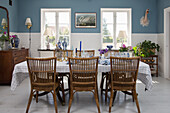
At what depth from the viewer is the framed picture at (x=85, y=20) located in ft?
22.2

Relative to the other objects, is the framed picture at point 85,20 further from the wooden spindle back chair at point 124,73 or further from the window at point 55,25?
the wooden spindle back chair at point 124,73

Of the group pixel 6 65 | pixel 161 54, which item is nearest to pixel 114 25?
pixel 161 54

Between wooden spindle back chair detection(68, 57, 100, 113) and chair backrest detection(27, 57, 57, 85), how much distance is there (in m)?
0.30

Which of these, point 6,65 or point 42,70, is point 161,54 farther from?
point 6,65

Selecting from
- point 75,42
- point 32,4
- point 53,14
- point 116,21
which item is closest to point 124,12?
point 116,21

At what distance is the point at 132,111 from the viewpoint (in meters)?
3.21

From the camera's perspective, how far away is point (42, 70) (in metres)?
3.01

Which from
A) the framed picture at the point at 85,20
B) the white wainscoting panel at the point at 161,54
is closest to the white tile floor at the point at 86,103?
the white wainscoting panel at the point at 161,54

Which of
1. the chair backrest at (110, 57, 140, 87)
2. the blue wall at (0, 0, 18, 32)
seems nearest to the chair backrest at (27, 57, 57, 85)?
the chair backrest at (110, 57, 140, 87)

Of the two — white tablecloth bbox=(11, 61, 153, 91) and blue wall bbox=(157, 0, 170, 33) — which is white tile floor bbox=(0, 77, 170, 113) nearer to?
white tablecloth bbox=(11, 61, 153, 91)

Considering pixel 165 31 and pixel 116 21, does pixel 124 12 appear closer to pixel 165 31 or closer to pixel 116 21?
pixel 116 21

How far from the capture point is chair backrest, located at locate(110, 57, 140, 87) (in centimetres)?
303

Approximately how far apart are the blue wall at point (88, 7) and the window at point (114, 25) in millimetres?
247

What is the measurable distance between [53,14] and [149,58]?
3771mm
